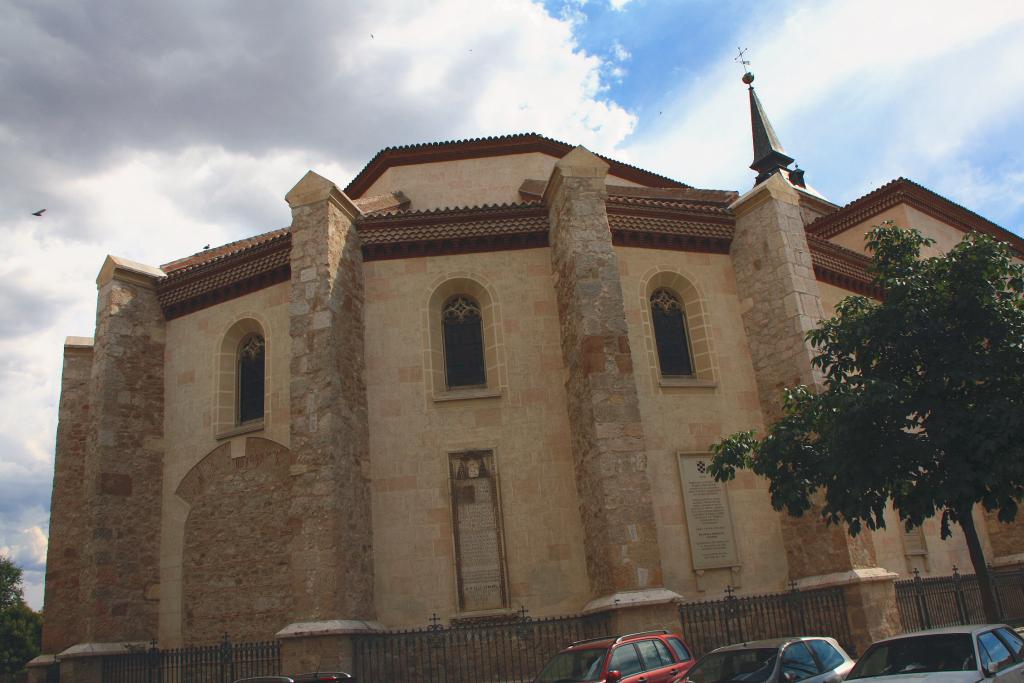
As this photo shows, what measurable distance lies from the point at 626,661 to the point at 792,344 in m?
8.29

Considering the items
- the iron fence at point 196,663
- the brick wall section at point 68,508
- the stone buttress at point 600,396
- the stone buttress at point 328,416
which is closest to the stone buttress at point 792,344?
the stone buttress at point 600,396

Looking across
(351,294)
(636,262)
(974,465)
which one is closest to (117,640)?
(351,294)

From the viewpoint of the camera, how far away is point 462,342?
16062 millimetres

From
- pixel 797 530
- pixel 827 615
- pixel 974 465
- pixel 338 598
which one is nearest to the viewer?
pixel 974 465

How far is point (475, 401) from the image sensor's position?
49.8ft

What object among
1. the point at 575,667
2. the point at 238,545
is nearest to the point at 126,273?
the point at 238,545

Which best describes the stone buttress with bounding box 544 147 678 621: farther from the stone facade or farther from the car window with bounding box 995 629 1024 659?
the car window with bounding box 995 629 1024 659

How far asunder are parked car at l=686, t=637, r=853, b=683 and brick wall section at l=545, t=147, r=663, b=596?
3.98m

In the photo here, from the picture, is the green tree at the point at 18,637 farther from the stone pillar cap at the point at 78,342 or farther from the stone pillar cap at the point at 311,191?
the stone pillar cap at the point at 311,191

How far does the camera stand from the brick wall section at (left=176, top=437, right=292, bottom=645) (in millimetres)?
14641

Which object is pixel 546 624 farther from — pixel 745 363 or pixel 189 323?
pixel 189 323

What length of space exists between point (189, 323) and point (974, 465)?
47.9ft

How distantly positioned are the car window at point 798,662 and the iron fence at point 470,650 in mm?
4236

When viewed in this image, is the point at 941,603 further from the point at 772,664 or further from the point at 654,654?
the point at 772,664
